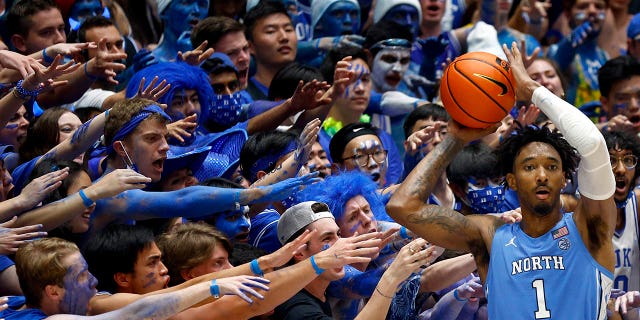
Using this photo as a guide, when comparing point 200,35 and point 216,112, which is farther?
point 200,35

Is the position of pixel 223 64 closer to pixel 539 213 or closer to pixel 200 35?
pixel 200 35

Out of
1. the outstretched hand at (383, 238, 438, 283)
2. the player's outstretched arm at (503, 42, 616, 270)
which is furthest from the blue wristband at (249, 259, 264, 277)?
the player's outstretched arm at (503, 42, 616, 270)

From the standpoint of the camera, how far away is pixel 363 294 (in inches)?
319

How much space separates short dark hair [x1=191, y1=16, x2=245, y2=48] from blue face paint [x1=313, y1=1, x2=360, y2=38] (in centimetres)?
178

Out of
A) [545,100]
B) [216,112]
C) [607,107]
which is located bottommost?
[607,107]

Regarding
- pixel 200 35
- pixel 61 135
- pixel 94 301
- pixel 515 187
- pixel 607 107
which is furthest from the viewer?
pixel 607 107

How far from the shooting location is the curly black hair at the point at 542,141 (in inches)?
300

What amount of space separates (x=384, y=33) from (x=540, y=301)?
525 cm

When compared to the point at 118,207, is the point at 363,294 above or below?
below

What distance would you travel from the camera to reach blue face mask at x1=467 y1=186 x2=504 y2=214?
32.4 feet

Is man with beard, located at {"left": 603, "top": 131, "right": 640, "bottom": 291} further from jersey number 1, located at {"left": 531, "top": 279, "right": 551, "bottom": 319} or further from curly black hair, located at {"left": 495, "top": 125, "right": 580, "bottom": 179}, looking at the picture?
jersey number 1, located at {"left": 531, "top": 279, "right": 551, "bottom": 319}

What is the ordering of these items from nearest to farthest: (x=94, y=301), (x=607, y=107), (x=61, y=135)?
1. (x=94, y=301)
2. (x=61, y=135)
3. (x=607, y=107)

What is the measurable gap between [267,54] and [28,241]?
486cm

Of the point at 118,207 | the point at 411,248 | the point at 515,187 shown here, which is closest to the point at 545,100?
the point at 515,187
